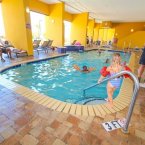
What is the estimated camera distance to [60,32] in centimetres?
1041

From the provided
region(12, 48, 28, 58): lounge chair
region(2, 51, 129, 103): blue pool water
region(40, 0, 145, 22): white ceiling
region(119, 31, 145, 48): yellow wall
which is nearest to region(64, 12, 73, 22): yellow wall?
region(40, 0, 145, 22): white ceiling

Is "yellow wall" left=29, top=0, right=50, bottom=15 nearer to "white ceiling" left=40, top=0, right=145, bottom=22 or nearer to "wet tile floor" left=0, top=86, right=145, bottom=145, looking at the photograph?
"white ceiling" left=40, top=0, right=145, bottom=22

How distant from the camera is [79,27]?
46.8 feet

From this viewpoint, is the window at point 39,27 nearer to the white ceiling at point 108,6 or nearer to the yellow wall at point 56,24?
the yellow wall at point 56,24

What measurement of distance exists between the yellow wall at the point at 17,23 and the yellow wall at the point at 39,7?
87.3 inches

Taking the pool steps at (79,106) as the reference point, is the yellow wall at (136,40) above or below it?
above

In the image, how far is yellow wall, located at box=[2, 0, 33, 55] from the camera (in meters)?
6.94

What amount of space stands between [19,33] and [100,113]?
22.7ft

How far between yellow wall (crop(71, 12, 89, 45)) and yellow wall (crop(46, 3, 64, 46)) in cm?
420

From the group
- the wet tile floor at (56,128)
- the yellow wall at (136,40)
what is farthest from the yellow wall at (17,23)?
the yellow wall at (136,40)

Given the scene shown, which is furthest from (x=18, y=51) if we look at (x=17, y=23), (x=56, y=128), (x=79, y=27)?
(x=79, y=27)

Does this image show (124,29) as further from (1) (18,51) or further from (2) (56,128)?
(2) (56,128)

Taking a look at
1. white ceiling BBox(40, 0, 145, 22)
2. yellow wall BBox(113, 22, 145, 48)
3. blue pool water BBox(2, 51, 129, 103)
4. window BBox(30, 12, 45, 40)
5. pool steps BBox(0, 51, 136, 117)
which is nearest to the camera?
pool steps BBox(0, 51, 136, 117)

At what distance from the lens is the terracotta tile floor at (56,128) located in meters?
1.59
